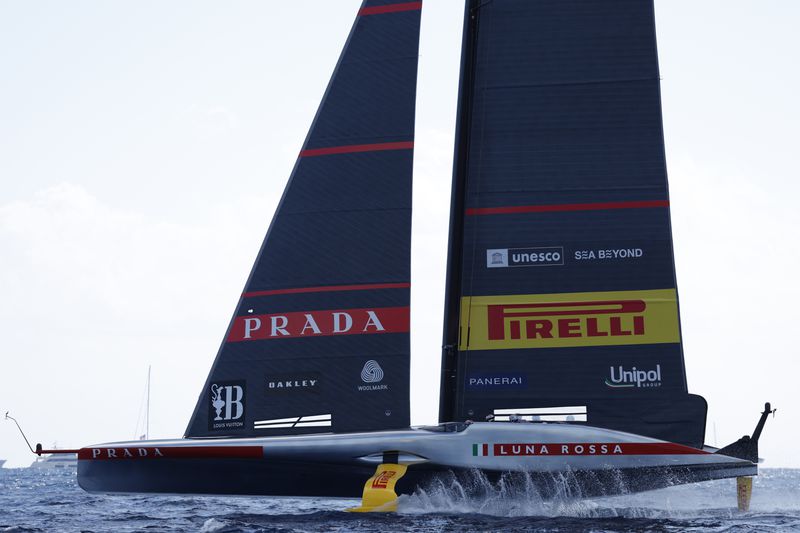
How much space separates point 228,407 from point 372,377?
78.0 inches

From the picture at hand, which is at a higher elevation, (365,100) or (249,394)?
(365,100)

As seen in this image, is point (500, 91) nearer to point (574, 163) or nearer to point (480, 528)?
point (574, 163)

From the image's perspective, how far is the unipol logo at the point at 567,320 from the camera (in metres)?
13.9

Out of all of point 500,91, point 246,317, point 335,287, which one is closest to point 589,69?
point 500,91

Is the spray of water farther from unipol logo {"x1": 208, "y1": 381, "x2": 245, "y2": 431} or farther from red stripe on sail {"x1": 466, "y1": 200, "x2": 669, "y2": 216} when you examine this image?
red stripe on sail {"x1": 466, "y1": 200, "x2": 669, "y2": 216}

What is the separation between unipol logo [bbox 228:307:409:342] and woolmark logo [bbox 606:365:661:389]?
9.38 feet

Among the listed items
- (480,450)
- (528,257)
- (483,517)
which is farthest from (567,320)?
(483,517)

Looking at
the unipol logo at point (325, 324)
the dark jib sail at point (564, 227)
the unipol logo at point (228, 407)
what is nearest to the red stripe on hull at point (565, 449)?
the dark jib sail at point (564, 227)

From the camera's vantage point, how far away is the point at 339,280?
13977mm

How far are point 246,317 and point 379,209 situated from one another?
2367mm

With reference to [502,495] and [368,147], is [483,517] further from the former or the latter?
[368,147]

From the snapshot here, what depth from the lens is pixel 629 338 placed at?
545 inches

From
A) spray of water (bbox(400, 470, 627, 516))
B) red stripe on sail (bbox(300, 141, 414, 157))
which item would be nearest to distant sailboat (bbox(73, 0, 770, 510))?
red stripe on sail (bbox(300, 141, 414, 157))

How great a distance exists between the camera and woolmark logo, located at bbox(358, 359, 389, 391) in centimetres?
1365
